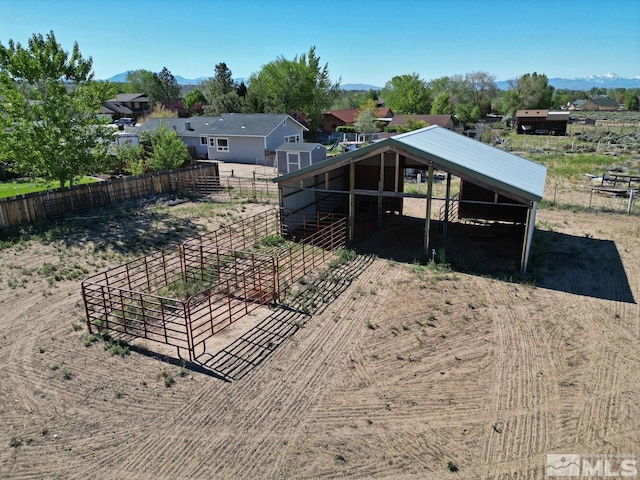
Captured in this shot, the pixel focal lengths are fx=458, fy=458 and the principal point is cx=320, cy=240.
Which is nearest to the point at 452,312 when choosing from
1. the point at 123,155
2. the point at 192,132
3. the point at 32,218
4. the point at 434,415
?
the point at 434,415

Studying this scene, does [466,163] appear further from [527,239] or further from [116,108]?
[116,108]

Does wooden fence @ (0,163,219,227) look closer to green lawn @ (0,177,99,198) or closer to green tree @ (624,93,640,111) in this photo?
green lawn @ (0,177,99,198)

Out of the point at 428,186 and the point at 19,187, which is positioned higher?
the point at 428,186

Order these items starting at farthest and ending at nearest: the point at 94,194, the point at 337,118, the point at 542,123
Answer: the point at 542,123
the point at 337,118
the point at 94,194

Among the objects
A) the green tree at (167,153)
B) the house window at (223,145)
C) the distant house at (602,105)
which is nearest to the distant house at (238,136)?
the house window at (223,145)

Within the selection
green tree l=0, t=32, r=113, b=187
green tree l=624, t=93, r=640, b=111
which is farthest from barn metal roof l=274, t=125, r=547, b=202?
green tree l=624, t=93, r=640, b=111

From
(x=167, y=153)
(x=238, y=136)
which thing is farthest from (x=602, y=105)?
(x=167, y=153)
